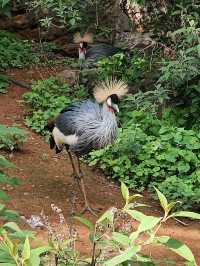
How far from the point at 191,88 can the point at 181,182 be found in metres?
1.72

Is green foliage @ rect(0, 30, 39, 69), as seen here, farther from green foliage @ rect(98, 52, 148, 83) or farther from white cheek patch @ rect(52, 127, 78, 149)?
white cheek patch @ rect(52, 127, 78, 149)

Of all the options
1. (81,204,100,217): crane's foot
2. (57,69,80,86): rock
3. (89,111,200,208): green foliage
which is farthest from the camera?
(57,69,80,86): rock

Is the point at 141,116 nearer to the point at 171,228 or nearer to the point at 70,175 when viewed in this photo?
the point at 70,175

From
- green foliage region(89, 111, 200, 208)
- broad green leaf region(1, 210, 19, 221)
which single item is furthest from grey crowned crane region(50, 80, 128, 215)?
broad green leaf region(1, 210, 19, 221)

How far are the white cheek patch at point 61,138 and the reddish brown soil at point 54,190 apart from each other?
484 mm

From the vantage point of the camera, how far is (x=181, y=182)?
6.14 meters

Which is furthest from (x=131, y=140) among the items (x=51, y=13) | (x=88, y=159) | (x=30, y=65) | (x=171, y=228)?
(x=51, y=13)

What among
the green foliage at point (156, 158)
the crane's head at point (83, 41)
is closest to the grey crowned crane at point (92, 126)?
the green foliage at point (156, 158)

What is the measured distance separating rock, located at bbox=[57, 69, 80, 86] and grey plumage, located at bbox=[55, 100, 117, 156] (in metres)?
3.37

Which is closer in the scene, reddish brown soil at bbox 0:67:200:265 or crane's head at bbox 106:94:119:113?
reddish brown soil at bbox 0:67:200:265

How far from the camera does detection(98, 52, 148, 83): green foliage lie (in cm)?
877

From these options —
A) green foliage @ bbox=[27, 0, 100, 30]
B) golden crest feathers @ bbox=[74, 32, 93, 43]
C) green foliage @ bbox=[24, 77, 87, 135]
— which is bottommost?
green foliage @ bbox=[24, 77, 87, 135]

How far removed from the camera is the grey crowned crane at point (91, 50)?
965 cm

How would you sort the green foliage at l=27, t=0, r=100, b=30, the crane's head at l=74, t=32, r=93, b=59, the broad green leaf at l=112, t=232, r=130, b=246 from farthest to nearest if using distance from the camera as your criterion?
1. the crane's head at l=74, t=32, r=93, b=59
2. the green foliage at l=27, t=0, r=100, b=30
3. the broad green leaf at l=112, t=232, r=130, b=246
